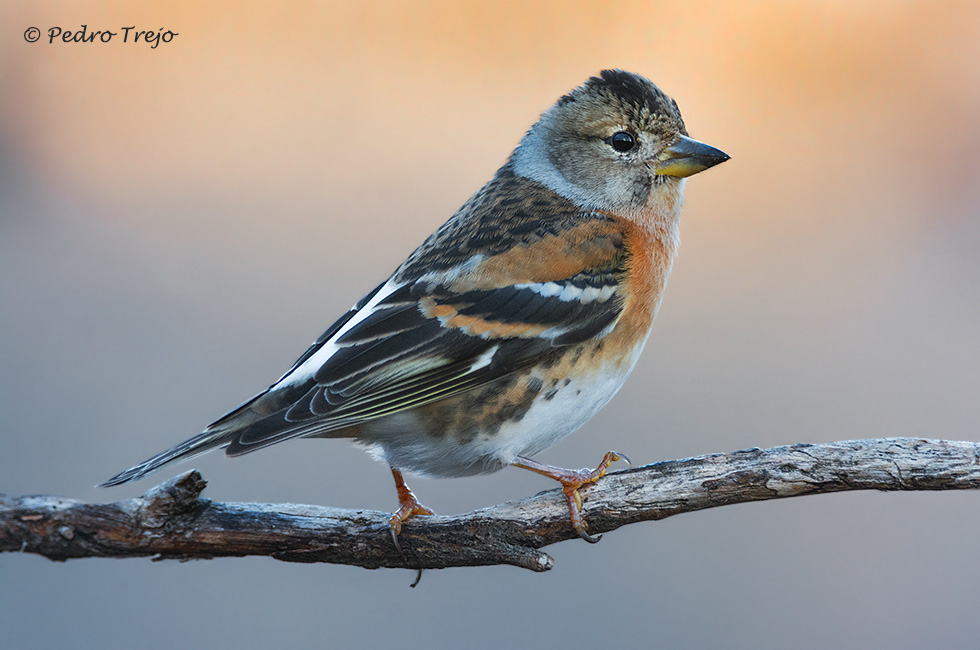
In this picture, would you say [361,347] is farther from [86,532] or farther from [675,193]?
[675,193]

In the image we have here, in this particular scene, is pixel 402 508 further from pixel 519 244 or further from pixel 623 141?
pixel 623 141

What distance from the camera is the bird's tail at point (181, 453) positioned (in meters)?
2.93

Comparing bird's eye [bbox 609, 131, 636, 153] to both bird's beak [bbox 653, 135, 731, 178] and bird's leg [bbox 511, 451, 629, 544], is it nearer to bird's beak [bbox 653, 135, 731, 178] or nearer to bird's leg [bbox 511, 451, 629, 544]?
bird's beak [bbox 653, 135, 731, 178]

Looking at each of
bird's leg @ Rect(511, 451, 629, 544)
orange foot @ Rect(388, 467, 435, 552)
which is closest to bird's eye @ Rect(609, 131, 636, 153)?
bird's leg @ Rect(511, 451, 629, 544)

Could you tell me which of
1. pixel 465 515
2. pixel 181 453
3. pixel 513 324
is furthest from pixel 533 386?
pixel 181 453

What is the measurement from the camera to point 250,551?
307 cm

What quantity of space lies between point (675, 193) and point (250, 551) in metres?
2.48

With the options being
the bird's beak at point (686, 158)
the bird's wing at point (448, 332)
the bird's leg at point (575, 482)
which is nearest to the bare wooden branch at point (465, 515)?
the bird's leg at point (575, 482)

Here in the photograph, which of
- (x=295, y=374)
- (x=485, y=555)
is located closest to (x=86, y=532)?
(x=295, y=374)

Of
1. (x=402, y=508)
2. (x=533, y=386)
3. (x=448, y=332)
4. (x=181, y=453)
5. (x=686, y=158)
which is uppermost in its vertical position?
(x=686, y=158)

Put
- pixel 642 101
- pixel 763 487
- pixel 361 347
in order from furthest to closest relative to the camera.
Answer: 1. pixel 642 101
2. pixel 361 347
3. pixel 763 487

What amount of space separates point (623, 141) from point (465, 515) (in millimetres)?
1910

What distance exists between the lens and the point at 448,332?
3299 millimetres

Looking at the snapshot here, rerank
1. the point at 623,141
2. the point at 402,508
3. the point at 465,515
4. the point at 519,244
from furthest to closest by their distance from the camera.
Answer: the point at 623,141, the point at 519,244, the point at 402,508, the point at 465,515
